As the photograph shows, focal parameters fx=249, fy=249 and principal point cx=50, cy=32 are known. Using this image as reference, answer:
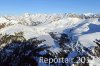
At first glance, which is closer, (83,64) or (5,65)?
(83,64)

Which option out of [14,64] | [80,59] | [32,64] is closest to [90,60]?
[80,59]

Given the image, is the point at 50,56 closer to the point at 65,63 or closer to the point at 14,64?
the point at 65,63

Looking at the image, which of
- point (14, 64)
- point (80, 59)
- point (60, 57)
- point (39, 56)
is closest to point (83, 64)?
point (80, 59)

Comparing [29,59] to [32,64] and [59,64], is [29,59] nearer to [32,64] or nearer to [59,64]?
[32,64]

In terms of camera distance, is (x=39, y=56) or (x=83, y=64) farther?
(x=39, y=56)

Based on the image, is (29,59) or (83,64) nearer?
(83,64)

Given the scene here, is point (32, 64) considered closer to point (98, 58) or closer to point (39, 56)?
point (39, 56)

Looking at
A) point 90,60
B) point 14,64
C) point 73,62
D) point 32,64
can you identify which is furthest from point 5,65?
point 90,60
